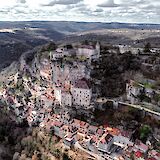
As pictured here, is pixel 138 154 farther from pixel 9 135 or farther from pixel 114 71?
pixel 9 135

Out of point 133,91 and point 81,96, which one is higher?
point 133,91

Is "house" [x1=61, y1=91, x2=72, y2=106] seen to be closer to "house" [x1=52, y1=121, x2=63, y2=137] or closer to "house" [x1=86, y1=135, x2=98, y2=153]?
"house" [x1=52, y1=121, x2=63, y2=137]

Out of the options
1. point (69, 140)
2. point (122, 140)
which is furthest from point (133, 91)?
point (69, 140)

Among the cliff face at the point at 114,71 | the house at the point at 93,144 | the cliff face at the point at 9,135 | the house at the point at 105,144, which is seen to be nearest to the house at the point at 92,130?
the house at the point at 93,144

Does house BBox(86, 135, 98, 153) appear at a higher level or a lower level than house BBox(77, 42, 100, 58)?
lower

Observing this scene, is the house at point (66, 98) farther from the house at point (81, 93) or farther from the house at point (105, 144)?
the house at point (105, 144)

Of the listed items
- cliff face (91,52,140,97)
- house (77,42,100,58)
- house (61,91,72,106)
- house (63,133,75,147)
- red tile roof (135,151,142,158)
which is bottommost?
house (63,133,75,147)

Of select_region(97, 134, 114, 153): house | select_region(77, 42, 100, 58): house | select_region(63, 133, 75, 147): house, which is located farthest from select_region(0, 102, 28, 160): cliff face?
select_region(77, 42, 100, 58): house

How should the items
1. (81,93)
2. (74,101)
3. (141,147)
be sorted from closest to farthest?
(141,147), (81,93), (74,101)

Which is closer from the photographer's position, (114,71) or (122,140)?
(122,140)
